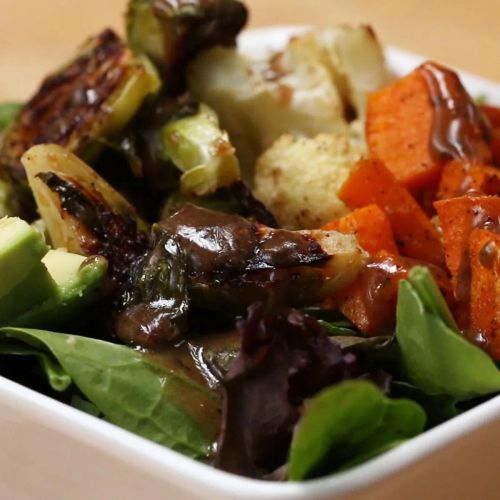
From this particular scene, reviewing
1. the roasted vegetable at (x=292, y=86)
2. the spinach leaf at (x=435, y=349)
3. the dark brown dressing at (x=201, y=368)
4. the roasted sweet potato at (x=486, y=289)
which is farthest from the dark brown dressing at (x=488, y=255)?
the roasted vegetable at (x=292, y=86)

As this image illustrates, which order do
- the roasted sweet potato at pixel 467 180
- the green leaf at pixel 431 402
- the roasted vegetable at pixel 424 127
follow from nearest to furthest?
1. the green leaf at pixel 431 402
2. the roasted sweet potato at pixel 467 180
3. the roasted vegetable at pixel 424 127

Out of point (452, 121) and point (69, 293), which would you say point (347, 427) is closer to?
point (69, 293)

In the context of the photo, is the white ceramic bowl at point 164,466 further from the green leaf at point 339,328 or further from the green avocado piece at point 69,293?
the green leaf at point 339,328

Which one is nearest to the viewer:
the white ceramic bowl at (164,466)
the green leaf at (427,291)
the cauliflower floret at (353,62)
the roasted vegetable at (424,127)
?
the white ceramic bowl at (164,466)

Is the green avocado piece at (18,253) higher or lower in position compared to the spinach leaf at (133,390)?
higher

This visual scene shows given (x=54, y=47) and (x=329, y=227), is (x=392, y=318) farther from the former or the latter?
(x=54, y=47)

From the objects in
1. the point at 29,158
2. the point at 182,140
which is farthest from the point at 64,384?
the point at 182,140

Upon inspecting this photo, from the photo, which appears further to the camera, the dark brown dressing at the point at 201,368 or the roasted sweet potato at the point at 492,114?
the roasted sweet potato at the point at 492,114
